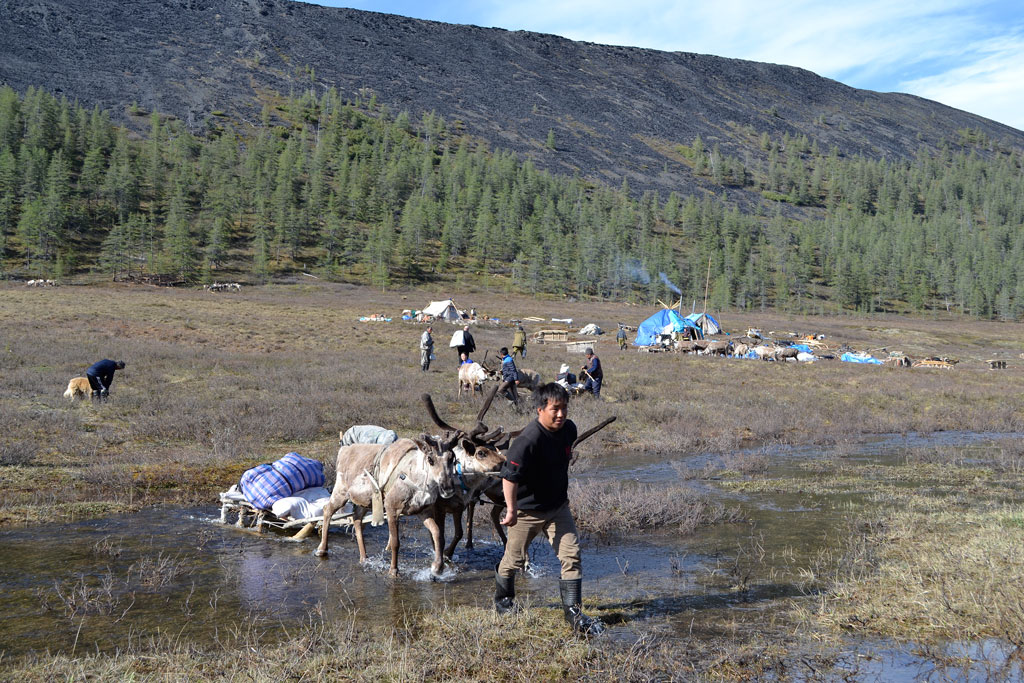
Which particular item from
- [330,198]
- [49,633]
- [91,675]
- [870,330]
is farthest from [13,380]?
[330,198]

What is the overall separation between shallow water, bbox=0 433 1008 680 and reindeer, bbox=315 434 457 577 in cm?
46

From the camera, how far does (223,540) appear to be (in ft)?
27.2

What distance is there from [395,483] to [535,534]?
6.28ft

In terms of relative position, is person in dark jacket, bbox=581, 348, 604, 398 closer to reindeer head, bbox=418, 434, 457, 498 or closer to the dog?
the dog

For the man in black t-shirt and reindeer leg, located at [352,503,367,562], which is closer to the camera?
the man in black t-shirt

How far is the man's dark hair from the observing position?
18.8ft

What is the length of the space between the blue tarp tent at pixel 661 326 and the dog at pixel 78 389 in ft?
115

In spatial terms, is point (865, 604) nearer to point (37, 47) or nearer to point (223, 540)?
point (223, 540)

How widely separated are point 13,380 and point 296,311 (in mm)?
33116

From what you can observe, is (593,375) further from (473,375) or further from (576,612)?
(576,612)

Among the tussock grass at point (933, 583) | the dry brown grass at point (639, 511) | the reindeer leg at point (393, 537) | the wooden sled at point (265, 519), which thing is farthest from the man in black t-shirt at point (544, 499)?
the dry brown grass at point (639, 511)

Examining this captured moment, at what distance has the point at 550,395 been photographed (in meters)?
5.80

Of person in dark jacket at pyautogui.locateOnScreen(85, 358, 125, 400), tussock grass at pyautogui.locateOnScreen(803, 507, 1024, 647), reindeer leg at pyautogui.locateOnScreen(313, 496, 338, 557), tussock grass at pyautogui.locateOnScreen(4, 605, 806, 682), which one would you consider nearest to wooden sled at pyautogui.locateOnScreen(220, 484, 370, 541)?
reindeer leg at pyautogui.locateOnScreen(313, 496, 338, 557)

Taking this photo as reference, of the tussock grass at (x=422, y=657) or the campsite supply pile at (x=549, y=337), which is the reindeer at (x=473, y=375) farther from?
the campsite supply pile at (x=549, y=337)
